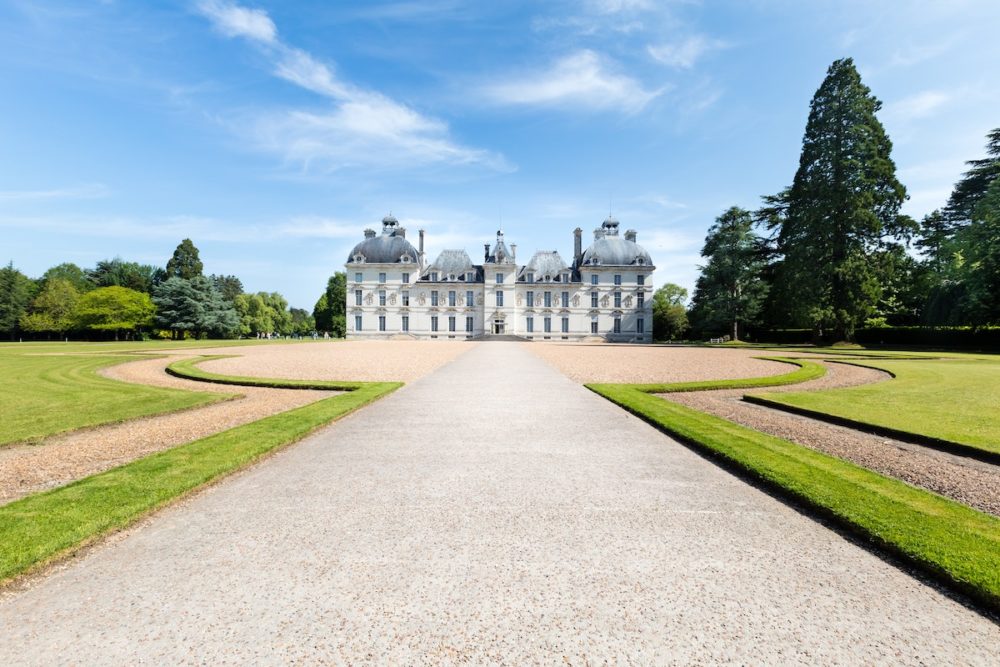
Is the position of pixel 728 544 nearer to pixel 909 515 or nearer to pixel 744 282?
pixel 909 515

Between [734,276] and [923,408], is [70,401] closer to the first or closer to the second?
[923,408]

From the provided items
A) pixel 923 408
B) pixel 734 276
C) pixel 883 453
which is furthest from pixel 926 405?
pixel 734 276

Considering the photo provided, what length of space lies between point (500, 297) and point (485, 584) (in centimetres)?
6205

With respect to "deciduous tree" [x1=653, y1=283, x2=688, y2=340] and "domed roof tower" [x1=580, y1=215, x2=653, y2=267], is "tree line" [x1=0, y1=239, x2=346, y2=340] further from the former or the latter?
"deciduous tree" [x1=653, y1=283, x2=688, y2=340]

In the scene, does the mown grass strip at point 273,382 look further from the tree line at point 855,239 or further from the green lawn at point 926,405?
the tree line at point 855,239

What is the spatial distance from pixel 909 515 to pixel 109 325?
75.3 meters

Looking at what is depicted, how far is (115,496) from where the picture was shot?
4359 millimetres

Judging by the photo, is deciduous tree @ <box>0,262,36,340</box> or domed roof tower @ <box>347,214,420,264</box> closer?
deciduous tree @ <box>0,262,36,340</box>

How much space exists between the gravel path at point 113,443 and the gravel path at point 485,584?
2238 millimetres

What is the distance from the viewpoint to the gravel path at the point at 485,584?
7.77 ft

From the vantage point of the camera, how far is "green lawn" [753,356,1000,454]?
283 inches

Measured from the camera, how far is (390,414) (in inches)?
340

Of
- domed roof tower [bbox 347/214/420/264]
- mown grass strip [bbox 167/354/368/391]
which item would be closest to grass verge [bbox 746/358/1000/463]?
mown grass strip [bbox 167/354/368/391]

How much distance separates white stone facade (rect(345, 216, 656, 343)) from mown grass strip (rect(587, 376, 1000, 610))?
58064 millimetres
